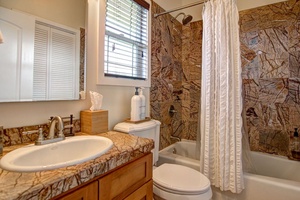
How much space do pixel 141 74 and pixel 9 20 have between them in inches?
45.1

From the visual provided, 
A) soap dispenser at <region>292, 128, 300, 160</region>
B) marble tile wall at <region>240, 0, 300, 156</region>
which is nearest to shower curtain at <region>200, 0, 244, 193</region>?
marble tile wall at <region>240, 0, 300, 156</region>

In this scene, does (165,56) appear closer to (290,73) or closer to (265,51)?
(265,51)

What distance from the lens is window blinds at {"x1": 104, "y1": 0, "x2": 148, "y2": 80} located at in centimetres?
151

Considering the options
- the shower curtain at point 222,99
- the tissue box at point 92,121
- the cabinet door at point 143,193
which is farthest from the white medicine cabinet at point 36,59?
the shower curtain at point 222,99

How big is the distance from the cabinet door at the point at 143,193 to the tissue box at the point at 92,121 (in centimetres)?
51

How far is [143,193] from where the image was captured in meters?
0.99

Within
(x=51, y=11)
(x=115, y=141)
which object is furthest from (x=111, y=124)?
(x=51, y=11)

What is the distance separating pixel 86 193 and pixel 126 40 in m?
1.37

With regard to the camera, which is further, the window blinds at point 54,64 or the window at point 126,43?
the window at point 126,43

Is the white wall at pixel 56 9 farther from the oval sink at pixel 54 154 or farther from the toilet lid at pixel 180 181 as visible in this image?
the toilet lid at pixel 180 181

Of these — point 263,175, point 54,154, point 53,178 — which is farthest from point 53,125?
point 263,175

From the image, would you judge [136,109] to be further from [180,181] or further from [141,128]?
[180,181]

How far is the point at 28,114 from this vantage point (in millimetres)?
1012

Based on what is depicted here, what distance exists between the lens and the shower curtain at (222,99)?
4.72 ft
